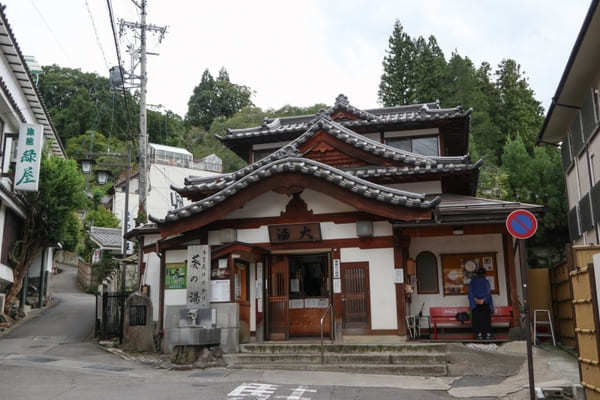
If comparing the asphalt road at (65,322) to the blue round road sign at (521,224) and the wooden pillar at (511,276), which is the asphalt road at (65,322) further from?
the blue round road sign at (521,224)

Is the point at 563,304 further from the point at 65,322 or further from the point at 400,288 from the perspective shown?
the point at 65,322

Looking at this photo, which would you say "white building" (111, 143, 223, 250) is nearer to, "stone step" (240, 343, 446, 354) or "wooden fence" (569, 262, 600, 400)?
"stone step" (240, 343, 446, 354)

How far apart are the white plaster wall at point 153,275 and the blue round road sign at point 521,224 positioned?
12.8 meters

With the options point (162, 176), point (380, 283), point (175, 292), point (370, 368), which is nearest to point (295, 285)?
point (380, 283)

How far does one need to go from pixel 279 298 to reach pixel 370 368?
435 cm

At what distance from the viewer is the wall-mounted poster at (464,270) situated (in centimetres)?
1652

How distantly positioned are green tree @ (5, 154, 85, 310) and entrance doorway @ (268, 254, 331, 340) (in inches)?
427

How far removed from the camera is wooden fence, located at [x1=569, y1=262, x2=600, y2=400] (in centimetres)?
825

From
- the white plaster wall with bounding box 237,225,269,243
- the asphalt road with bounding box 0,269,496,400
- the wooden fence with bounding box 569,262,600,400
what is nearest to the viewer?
the wooden fence with bounding box 569,262,600,400

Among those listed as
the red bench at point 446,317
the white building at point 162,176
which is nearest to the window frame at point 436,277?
the red bench at point 446,317

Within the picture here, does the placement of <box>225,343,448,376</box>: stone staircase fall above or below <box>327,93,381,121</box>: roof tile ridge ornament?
below

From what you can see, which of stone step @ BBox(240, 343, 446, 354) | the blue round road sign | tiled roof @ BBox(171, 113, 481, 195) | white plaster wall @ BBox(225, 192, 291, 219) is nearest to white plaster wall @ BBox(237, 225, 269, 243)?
white plaster wall @ BBox(225, 192, 291, 219)

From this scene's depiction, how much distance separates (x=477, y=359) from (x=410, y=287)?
10.4 ft

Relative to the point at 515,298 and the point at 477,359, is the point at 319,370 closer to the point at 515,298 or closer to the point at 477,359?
the point at 477,359
